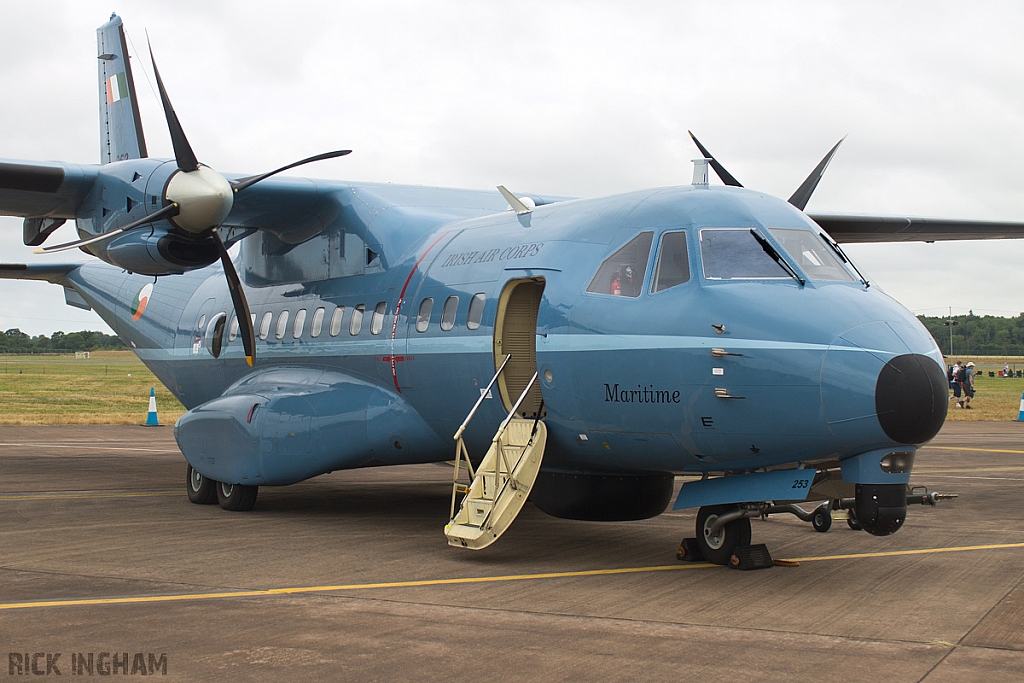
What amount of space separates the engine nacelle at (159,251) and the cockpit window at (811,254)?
6790mm

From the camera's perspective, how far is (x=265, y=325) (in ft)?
45.0

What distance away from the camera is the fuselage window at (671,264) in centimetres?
841

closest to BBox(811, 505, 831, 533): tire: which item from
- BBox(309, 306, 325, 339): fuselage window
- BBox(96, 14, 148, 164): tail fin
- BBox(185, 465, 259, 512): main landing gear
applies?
BBox(309, 306, 325, 339): fuselage window

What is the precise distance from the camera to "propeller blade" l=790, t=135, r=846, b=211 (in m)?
11.9

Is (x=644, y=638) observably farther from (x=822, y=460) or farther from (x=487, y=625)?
(x=822, y=460)

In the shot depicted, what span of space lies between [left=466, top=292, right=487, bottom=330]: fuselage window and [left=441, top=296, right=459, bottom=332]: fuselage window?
239 mm

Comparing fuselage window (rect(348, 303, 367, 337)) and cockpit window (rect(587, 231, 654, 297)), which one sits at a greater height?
cockpit window (rect(587, 231, 654, 297))

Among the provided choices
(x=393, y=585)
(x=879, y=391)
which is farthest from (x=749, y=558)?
(x=393, y=585)

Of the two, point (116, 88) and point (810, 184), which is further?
point (116, 88)

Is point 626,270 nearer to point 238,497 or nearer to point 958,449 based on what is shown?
point 238,497

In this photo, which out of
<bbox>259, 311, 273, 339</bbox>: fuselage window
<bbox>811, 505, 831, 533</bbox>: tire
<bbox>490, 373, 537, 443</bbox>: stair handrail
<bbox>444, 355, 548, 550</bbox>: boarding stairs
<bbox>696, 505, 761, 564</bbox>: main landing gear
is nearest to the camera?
<bbox>696, 505, 761, 564</bbox>: main landing gear

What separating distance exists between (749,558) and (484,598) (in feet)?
7.80

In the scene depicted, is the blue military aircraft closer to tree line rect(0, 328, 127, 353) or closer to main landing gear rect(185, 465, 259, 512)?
main landing gear rect(185, 465, 259, 512)

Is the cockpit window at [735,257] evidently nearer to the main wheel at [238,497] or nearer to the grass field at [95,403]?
the main wheel at [238,497]
